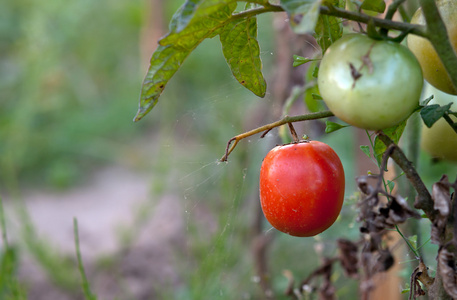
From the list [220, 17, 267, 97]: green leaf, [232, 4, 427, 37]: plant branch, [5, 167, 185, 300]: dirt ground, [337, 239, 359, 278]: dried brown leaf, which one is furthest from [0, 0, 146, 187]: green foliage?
[232, 4, 427, 37]: plant branch

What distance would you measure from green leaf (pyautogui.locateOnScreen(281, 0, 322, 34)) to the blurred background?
26 cm

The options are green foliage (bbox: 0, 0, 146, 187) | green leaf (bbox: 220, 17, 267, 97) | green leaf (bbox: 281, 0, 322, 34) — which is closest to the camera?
green leaf (bbox: 281, 0, 322, 34)

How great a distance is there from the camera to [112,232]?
2107mm

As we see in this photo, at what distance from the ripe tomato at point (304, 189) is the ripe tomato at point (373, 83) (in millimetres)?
96

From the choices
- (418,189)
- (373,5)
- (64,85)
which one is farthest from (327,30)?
(64,85)

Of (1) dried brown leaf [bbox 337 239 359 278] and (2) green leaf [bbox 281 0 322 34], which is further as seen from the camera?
(1) dried brown leaf [bbox 337 239 359 278]

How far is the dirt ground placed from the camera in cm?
162

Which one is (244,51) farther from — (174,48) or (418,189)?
(418,189)

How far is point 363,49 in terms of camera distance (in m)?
0.33

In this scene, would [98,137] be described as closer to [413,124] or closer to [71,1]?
[71,1]

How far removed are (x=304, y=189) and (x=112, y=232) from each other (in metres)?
1.79

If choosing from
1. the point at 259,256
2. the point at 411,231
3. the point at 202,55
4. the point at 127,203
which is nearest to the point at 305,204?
the point at 411,231

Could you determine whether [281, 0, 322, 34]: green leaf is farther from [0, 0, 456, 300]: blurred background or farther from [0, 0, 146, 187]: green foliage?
[0, 0, 146, 187]: green foliage

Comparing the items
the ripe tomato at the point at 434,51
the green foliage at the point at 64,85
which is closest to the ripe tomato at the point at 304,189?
the ripe tomato at the point at 434,51
